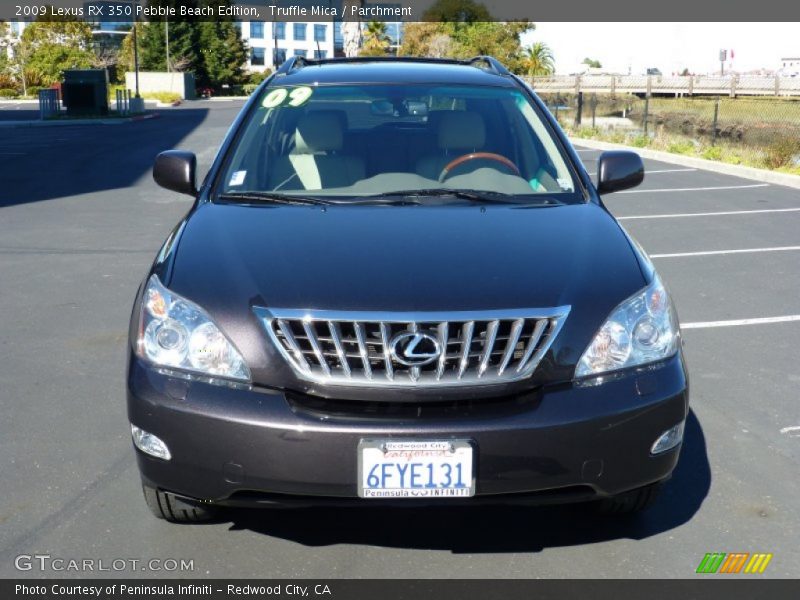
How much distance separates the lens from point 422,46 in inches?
3548

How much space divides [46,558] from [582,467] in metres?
1.85

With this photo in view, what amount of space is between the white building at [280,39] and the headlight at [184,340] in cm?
10648

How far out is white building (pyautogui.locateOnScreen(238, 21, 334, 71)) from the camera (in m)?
108

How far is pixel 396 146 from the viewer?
15.5ft

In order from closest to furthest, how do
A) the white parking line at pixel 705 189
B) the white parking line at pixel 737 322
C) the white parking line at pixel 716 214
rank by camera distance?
the white parking line at pixel 737 322 → the white parking line at pixel 716 214 → the white parking line at pixel 705 189

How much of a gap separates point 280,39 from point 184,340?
366 feet

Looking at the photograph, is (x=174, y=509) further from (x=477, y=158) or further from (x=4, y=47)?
(x=4, y=47)

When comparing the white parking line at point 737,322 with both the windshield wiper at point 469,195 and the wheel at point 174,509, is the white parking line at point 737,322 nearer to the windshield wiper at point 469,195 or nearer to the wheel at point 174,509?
the windshield wiper at point 469,195

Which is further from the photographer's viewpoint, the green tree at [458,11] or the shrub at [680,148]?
the green tree at [458,11]

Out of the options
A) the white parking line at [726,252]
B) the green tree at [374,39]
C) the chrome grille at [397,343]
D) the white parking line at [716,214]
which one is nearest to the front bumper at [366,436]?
the chrome grille at [397,343]

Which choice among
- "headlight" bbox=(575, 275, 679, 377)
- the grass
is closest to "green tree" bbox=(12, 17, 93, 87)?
the grass

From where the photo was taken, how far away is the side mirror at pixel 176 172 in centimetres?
462

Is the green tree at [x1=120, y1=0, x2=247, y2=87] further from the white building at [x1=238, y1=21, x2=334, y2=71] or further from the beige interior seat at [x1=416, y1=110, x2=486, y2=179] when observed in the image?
the beige interior seat at [x1=416, y1=110, x2=486, y2=179]

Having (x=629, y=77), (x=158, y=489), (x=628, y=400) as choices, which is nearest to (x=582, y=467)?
(x=628, y=400)
